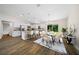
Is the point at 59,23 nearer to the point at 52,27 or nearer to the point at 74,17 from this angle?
the point at 52,27

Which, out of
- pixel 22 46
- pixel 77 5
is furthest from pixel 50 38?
pixel 77 5

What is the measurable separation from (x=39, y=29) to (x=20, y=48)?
1.51ft

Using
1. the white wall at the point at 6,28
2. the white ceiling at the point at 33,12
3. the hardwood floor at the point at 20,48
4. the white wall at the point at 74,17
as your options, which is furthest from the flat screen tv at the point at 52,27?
the white wall at the point at 6,28

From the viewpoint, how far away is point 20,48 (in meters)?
2.36

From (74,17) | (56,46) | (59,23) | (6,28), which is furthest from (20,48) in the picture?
(74,17)

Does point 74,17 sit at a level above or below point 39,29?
above

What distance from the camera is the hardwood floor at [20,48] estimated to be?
2.34 meters

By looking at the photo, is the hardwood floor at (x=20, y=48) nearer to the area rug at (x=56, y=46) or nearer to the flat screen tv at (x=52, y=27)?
the area rug at (x=56, y=46)

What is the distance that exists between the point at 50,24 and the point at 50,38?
0.24 metres

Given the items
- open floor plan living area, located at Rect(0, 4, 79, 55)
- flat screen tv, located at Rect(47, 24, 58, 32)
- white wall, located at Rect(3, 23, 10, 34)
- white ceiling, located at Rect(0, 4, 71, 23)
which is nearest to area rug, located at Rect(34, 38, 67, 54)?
open floor plan living area, located at Rect(0, 4, 79, 55)

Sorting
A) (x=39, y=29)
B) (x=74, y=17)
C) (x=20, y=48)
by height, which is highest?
(x=74, y=17)

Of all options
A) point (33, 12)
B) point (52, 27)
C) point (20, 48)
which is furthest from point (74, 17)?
point (20, 48)
